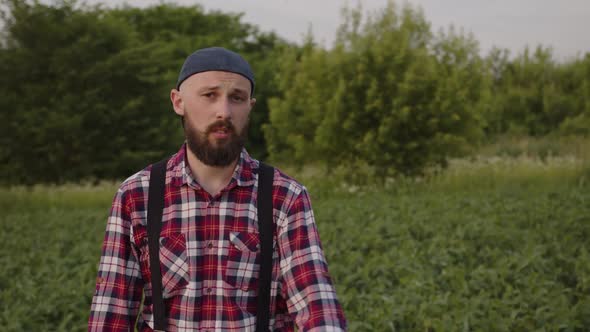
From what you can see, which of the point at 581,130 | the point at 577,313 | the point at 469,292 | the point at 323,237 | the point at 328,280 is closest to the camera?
the point at 328,280

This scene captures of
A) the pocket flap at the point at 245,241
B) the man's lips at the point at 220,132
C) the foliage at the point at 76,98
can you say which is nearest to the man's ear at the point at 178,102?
the man's lips at the point at 220,132

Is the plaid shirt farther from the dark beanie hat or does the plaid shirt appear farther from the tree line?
the tree line

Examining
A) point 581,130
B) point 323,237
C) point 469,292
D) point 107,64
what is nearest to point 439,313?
point 469,292

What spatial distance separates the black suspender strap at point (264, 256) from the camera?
1.82 metres

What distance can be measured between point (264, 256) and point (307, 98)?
19.9m

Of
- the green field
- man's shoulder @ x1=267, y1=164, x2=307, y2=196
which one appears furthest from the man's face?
the green field

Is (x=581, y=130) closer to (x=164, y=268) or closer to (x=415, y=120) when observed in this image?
(x=415, y=120)

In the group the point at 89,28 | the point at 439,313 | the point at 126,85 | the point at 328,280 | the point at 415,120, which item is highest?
the point at 89,28

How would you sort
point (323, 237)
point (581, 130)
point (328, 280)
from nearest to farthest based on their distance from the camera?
point (328, 280)
point (323, 237)
point (581, 130)

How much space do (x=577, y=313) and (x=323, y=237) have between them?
4.05 m

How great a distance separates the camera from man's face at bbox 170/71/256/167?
6.08 ft

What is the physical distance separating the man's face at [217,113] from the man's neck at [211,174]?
0.02 m

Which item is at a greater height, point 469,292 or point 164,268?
point 164,268

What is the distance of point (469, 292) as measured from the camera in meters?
5.73
